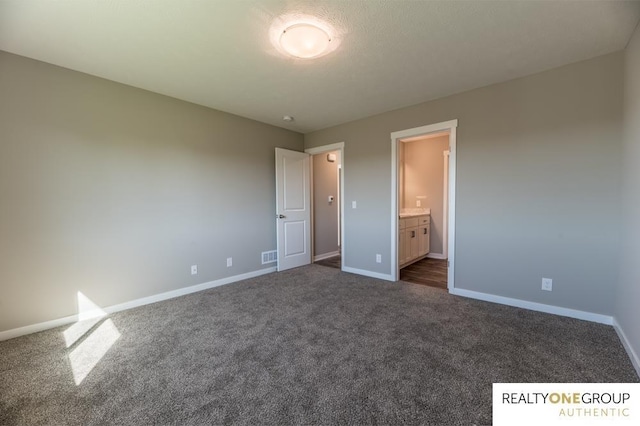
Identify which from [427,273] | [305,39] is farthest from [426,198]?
[305,39]

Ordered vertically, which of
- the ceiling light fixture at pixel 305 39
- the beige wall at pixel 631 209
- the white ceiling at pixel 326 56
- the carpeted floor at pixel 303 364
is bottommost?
the carpeted floor at pixel 303 364

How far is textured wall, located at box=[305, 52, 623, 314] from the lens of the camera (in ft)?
7.94

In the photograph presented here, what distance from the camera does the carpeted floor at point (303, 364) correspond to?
148cm

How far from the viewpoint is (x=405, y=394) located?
1583 millimetres

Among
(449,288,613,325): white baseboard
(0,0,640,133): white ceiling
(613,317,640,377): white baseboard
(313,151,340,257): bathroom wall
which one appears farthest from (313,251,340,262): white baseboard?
(613,317,640,377): white baseboard

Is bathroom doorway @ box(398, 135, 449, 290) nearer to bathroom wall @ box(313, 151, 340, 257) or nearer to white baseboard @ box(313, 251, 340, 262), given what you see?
bathroom wall @ box(313, 151, 340, 257)

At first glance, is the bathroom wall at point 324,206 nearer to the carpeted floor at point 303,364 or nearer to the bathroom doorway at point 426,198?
the bathroom doorway at point 426,198

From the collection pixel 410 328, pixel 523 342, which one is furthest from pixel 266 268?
pixel 523 342

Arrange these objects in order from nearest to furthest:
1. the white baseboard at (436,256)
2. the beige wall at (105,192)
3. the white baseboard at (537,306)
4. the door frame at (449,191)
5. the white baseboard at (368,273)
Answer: the beige wall at (105,192) < the white baseboard at (537,306) < the door frame at (449,191) < the white baseboard at (368,273) < the white baseboard at (436,256)

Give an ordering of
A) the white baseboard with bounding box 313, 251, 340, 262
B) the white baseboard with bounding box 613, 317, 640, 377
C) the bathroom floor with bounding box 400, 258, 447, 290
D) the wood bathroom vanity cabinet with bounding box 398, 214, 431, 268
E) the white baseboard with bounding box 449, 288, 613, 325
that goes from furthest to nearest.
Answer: the white baseboard with bounding box 313, 251, 340, 262 → the wood bathroom vanity cabinet with bounding box 398, 214, 431, 268 → the bathroom floor with bounding box 400, 258, 447, 290 → the white baseboard with bounding box 449, 288, 613, 325 → the white baseboard with bounding box 613, 317, 640, 377

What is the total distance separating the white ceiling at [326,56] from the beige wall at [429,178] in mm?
2474

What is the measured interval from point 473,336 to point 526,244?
4.17 feet

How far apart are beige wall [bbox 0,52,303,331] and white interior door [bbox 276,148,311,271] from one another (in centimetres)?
63

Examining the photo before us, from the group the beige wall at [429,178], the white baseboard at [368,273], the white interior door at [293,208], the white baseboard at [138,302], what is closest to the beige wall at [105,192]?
the white baseboard at [138,302]
